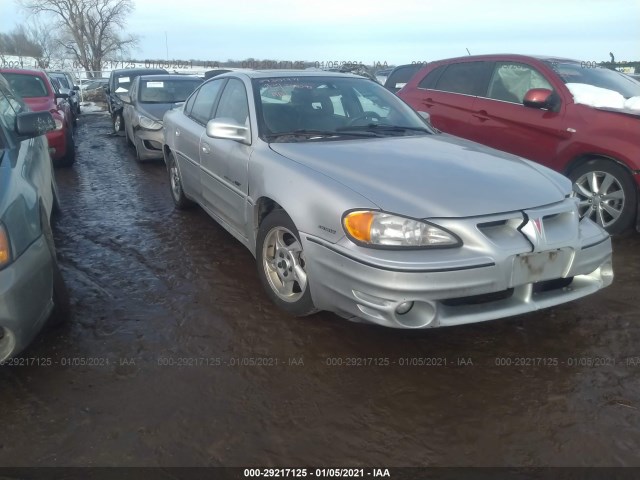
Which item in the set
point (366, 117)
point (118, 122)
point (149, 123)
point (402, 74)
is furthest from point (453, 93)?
point (118, 122)

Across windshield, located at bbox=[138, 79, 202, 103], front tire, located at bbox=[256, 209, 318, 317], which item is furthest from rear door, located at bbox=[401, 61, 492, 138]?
windshield, located at bbox=[138, 79, 202, 103]

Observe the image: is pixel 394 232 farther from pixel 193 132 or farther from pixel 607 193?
pixel 607 193

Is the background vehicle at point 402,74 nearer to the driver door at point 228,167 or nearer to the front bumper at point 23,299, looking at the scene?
the driver door at point 228,167

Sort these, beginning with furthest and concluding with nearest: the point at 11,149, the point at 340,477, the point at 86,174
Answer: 1. the point at 86,174
2. the point at 11,149
3. the point at 340,477

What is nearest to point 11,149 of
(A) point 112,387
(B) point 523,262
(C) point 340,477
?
(A) point 112,387

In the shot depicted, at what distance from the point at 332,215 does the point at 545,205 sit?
1.14 metres

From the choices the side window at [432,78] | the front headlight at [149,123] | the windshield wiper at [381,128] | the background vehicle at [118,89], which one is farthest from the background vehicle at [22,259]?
the background vehicle at [118,89]

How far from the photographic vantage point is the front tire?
316cm

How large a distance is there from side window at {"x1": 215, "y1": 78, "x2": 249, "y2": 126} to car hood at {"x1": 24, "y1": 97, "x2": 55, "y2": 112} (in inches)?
199

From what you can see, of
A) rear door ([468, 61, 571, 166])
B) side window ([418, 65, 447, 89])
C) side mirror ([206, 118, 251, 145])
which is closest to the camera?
side mirror ([206, 118, 251, 145])

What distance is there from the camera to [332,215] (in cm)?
279

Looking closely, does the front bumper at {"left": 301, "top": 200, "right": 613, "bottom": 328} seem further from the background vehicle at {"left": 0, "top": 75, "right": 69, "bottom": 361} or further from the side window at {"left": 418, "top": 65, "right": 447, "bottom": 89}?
the side window at {"left": 418, "top": 65, "right": 447, "bottom": 89}

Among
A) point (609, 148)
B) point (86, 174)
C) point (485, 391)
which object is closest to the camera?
point (485, 391)

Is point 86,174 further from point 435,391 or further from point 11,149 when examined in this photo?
point 435,391
